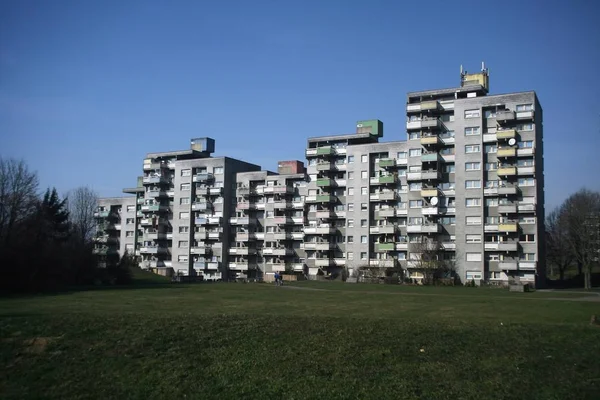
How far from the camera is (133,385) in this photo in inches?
691

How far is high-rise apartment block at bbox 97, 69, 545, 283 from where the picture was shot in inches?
3728

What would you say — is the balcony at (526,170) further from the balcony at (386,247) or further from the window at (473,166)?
the balcony at (386,247)

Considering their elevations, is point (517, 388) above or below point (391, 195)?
below

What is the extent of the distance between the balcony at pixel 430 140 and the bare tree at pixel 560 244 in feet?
84.5

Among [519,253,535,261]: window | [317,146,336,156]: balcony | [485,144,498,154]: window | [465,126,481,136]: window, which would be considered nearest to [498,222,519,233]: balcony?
[519,253,535,261]: window

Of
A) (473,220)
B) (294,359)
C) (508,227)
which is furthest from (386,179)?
(294,359)

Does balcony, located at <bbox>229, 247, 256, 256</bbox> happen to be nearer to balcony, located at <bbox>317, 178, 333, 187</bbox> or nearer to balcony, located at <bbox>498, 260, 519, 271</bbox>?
balcony, located at <bbox>317, 178, 333, 187</bbox>

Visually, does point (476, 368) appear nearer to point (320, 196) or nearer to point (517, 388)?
point (517, 388)

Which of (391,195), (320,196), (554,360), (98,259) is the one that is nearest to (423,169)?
(391,195)

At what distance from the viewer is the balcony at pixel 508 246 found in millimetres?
91625

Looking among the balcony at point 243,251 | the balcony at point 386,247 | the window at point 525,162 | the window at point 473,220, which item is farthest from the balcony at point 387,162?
the balcony at point 243,251

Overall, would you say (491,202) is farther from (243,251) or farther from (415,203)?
(243,251)

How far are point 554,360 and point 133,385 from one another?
13.7 m

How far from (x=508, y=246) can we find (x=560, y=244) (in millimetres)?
21654
